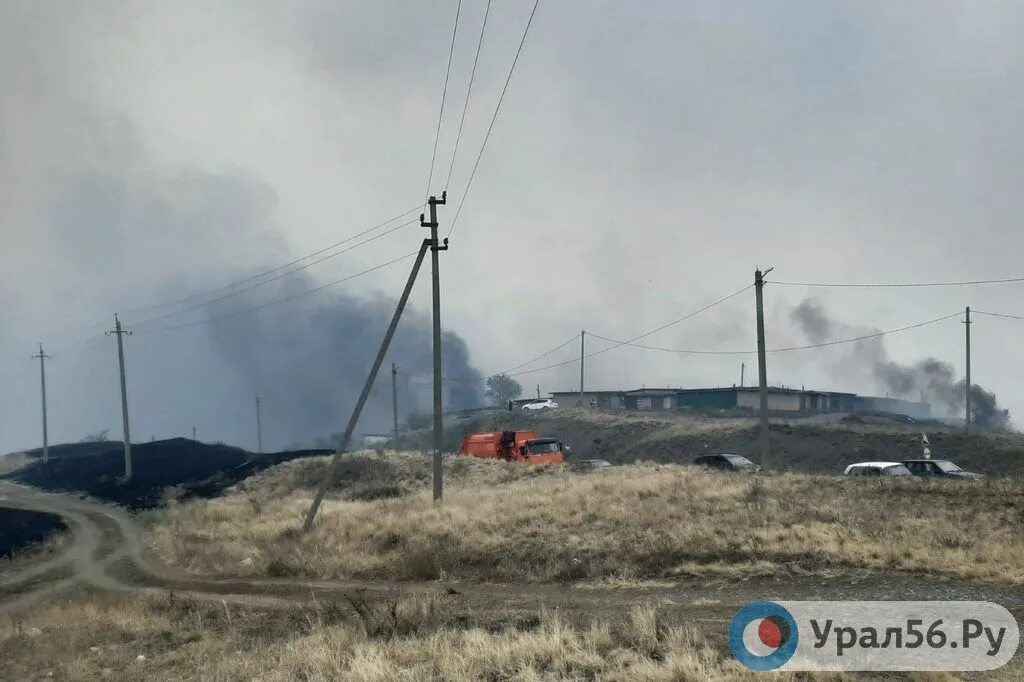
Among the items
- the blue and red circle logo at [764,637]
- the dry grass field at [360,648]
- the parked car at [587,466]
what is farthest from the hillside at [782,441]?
the dry grass field at [360,648]

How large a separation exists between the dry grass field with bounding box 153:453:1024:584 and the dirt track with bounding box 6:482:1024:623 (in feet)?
2.25

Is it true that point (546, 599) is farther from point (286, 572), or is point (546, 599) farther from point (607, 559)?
point (286, 572)

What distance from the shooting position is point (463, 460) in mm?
46469

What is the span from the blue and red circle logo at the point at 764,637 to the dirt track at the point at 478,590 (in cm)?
60

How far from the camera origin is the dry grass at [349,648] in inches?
336

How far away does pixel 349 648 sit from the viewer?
10.1m

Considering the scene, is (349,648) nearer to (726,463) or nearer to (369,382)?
(369,382)

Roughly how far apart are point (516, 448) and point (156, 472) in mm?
29606

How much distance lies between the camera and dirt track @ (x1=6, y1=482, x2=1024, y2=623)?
486 inches

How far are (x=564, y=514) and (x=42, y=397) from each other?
71.7 metres

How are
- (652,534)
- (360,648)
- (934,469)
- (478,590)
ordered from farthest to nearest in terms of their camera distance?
(934,469) < (652,534) < (478,590) < (360,648)
